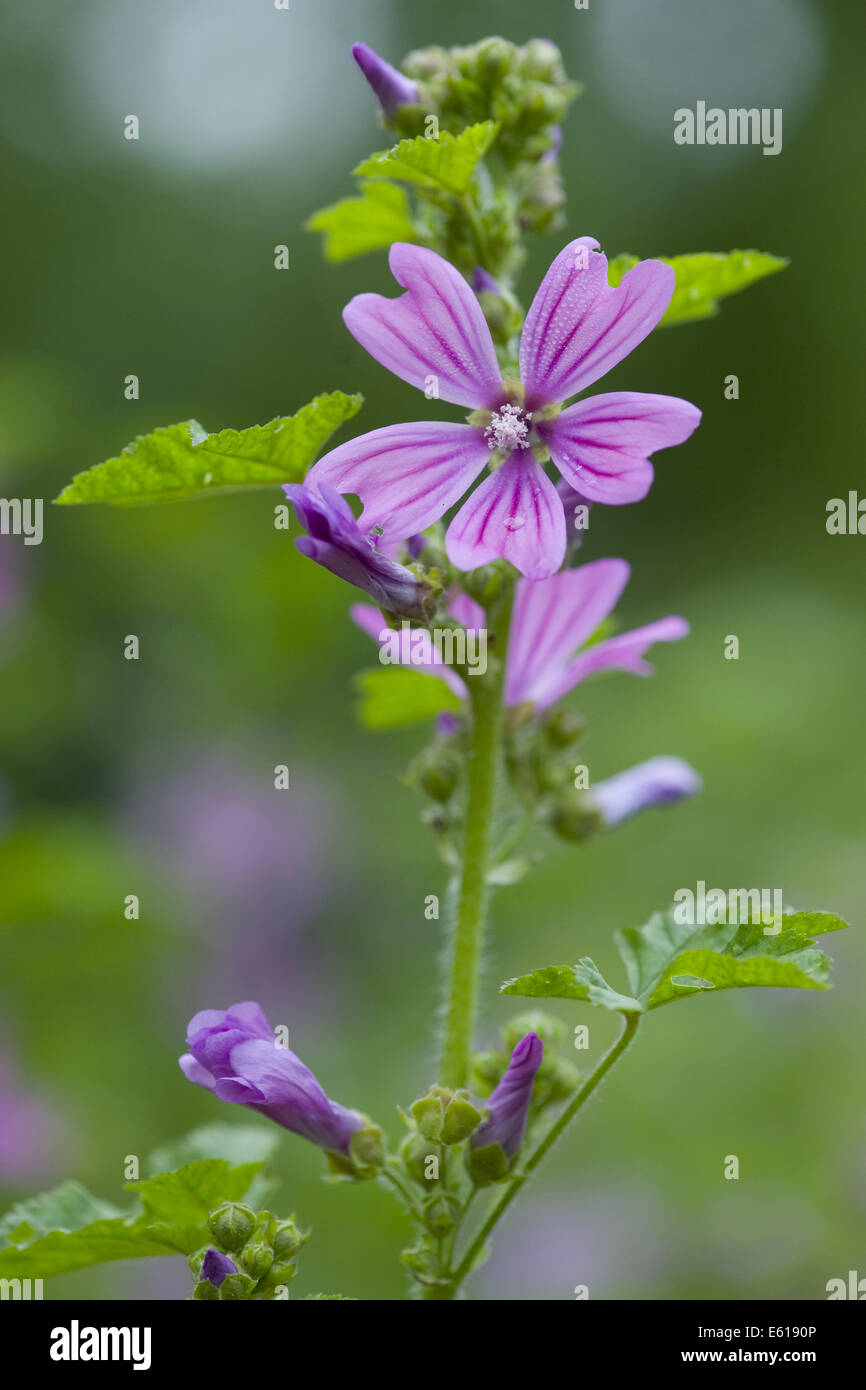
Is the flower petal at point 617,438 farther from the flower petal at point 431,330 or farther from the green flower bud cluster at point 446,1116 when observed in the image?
the green flower bud cluster at point 446,1116

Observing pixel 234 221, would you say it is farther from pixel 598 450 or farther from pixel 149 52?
pixel 598 450

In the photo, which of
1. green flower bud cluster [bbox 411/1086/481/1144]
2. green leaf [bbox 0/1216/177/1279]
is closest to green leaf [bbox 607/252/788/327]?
green flower bud cluster [bbox 411/1086/481/1144]

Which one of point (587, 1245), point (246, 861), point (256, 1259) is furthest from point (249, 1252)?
point (246, 861)

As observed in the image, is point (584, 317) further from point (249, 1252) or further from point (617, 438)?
point (249, 1252)

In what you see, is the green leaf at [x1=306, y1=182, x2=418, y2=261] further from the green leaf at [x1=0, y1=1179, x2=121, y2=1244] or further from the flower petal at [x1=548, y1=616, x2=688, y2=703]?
the green leaf at [x1=0, y1=1179, x2=121, y2=1244]

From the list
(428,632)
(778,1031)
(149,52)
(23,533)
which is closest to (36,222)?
(149,52)

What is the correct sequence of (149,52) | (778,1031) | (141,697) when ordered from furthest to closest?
(149,52) < (141,697) < (778,1031)
